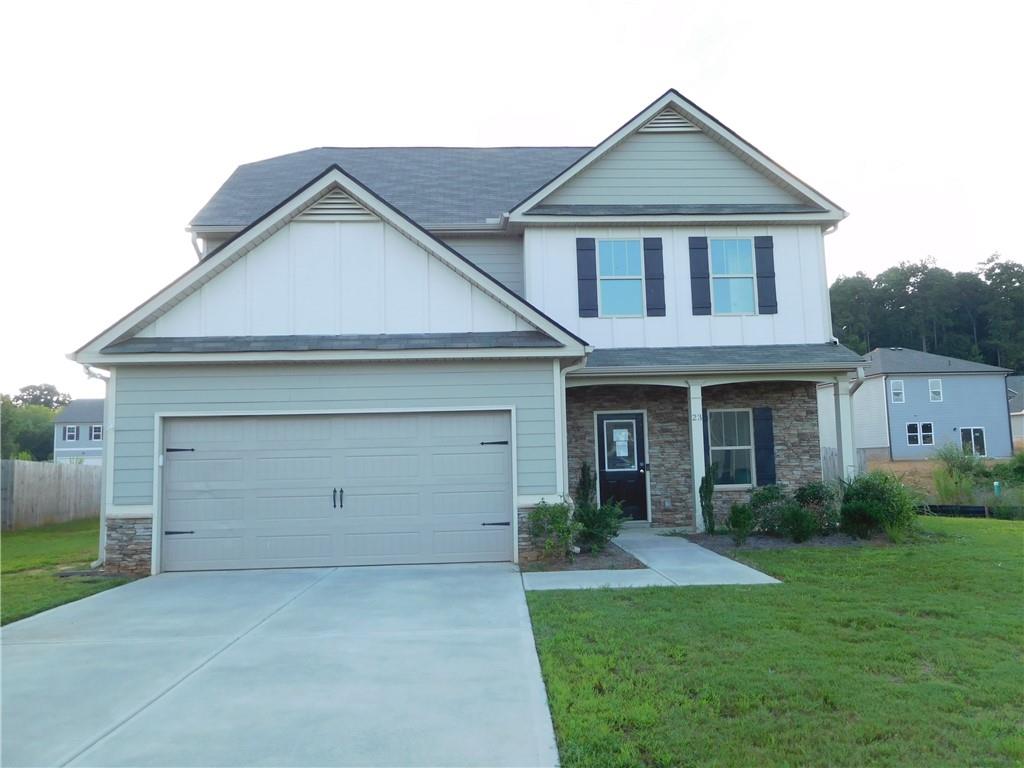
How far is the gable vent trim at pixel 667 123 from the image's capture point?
1434 centimetres

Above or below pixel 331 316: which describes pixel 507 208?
above

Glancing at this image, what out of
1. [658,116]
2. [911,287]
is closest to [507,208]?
[658,116]

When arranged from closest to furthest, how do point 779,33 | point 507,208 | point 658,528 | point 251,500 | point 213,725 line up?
point 213,725
point 251,500
point 779,33
point 658,528
point 507,208

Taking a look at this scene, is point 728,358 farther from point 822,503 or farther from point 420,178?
point 420,178

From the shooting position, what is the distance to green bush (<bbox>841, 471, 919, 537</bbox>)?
460 inches

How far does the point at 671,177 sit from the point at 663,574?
27.0 feet

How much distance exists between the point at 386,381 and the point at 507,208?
6.02 metres

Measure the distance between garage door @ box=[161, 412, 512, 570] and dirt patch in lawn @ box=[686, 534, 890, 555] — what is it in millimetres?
3421

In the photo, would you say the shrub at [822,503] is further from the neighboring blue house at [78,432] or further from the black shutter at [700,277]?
the neighboring blue house at [78,432]

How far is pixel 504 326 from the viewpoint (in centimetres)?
1076

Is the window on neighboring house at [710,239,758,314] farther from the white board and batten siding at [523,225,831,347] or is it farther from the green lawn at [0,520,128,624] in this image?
the green lawn at [0,520,128,624]

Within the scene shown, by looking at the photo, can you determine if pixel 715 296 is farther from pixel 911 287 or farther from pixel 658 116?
pixel 911 287

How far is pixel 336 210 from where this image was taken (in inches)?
421

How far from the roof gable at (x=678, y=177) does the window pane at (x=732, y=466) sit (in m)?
4.50
